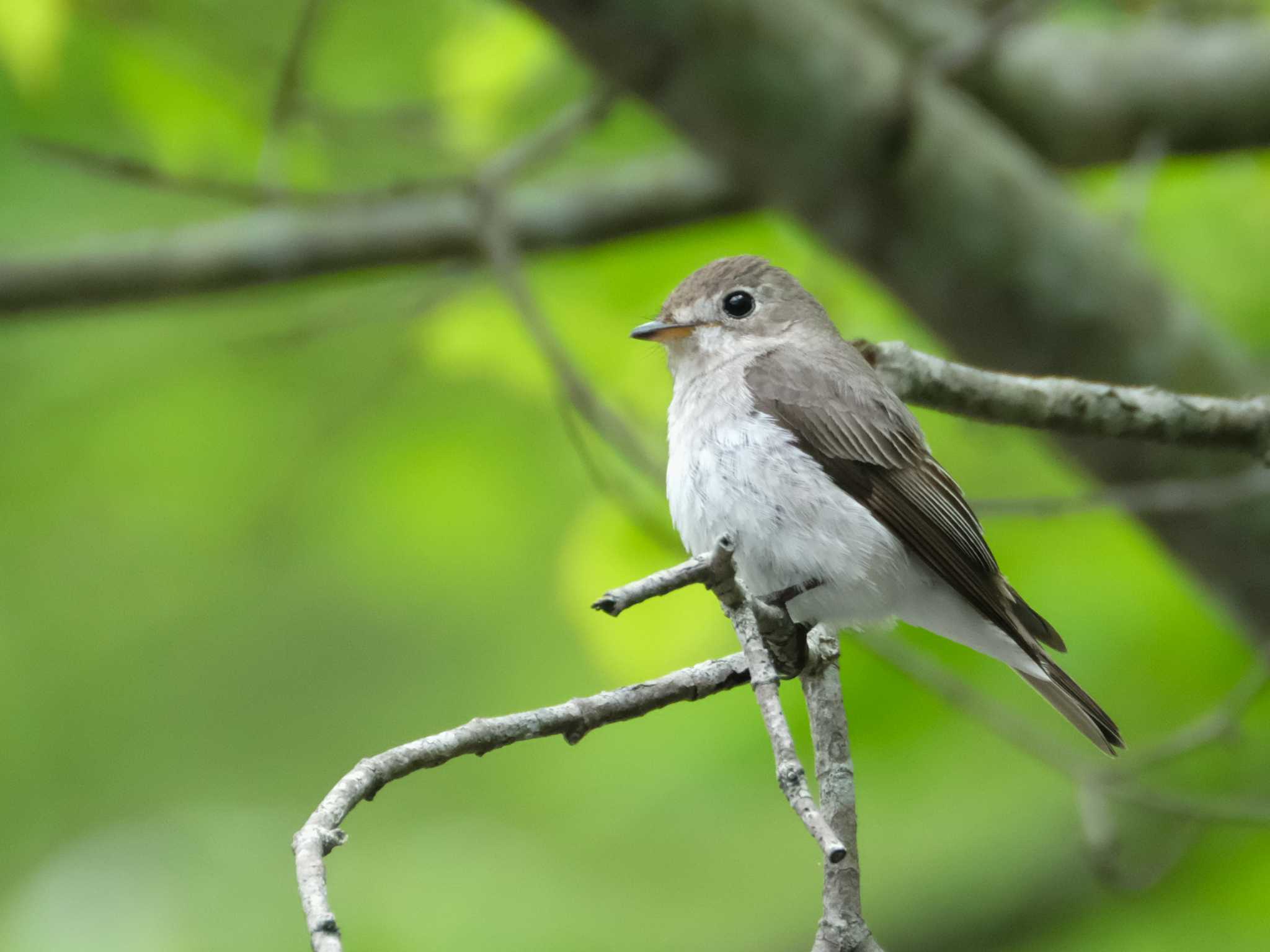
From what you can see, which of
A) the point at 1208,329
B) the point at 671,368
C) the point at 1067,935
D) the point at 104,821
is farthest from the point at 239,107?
the point at 1067,935

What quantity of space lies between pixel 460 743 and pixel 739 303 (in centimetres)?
260

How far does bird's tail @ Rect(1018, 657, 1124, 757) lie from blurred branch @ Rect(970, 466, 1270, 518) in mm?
689

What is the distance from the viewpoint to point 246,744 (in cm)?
848

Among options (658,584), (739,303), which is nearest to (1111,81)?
(739,303)

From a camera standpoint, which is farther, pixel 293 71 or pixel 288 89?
pixel 288 89

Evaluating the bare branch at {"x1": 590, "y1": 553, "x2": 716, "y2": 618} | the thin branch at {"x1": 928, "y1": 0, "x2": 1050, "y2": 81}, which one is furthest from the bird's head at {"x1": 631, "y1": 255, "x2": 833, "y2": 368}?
the bare branch at {"x1": 590, "y1": 553, "x2": 716, "y2": 618}

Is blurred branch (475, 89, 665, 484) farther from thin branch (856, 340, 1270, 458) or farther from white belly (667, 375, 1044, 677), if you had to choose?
thin branch (856, 340, 1270, 458)

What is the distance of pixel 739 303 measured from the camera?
436 centimetres

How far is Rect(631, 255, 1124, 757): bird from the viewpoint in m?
3.53

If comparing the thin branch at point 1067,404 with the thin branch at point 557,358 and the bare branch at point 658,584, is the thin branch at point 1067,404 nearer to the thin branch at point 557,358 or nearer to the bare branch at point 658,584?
the thin branch at point 557,358

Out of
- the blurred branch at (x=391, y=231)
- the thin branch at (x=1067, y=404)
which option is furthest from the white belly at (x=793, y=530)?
the blurred branch at (x=391, y=231)

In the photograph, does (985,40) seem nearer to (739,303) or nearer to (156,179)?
(739,303)

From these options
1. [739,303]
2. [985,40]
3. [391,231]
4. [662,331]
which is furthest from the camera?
[391,231]

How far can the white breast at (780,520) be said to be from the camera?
3506mm
